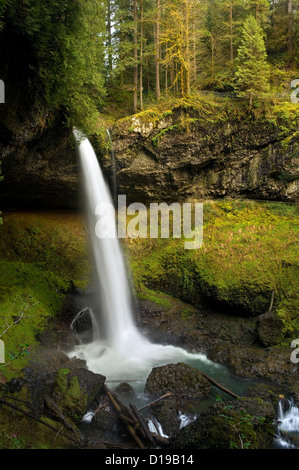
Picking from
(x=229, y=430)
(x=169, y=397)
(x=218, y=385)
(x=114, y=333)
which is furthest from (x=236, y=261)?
(x=229, y=430)

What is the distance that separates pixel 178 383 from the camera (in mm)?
8062

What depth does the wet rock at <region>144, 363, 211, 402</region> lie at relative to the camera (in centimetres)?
786

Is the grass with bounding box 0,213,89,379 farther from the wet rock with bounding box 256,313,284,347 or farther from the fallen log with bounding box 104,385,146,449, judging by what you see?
the wet rock with bounding box 256,313,284,347

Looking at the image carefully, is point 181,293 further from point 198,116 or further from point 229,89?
point 229,89

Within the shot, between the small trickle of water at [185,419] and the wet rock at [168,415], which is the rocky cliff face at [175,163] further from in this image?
the small trickle of water at [185,419]

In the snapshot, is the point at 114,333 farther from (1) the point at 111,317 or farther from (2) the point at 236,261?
(2) the point at 236,261

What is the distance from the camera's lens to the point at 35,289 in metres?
11.6

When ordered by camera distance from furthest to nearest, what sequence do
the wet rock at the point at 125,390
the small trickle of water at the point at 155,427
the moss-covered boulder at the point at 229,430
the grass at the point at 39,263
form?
1. the grass at the point at 39,263
2. the wet rock at the point at 125,390
3. the small trickle of water at the point at 155,427
4. the moss-covered boulder at the point at 229,430

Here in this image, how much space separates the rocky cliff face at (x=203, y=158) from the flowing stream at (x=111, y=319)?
67.3 inches

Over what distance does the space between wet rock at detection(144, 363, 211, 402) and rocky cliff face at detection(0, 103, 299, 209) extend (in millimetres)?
8526

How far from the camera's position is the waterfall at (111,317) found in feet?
A: 31.1

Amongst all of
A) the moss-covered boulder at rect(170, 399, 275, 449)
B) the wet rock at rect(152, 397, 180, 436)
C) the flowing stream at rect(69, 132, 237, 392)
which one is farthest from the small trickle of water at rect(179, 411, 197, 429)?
the flowing stream at rect(69, 132, 237, 392)

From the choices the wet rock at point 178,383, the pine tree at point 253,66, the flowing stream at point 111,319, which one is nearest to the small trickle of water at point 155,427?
the wet rock at point 178,383

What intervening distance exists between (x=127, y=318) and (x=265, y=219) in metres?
8.45
